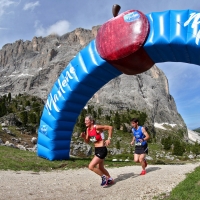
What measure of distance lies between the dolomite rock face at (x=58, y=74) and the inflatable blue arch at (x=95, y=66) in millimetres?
93946

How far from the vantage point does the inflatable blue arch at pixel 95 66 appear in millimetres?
7863

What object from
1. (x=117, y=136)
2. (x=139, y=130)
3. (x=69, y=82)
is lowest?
(x=117, y=136)

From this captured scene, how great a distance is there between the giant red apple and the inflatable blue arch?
0.18 feet

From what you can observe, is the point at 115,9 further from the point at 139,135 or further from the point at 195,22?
the point at 139,135

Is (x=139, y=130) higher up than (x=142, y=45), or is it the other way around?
(x=142, y=45)

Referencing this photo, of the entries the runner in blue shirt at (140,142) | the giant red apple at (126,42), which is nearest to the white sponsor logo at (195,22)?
the giant red apple at (126,42)

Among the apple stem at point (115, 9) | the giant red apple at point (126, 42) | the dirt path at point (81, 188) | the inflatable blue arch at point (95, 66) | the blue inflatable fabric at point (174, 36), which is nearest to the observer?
the dirt path at point (81, 188)

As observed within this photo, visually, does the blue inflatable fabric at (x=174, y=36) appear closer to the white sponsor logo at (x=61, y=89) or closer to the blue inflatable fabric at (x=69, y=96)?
the blue inflatable fabric at (x=69, y=96)

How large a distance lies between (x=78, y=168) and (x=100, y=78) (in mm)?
3943

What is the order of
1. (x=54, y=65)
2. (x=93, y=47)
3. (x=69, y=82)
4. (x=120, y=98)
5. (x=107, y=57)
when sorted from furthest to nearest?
(x=54, y=65) < (x=120, y=98) < (x=69, y=82) < (x=93, y=47) < (x=107, y=57)

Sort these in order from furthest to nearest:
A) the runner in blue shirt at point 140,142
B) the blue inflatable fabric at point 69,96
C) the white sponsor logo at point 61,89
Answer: the white sponsor logo at point 61,89, the blue inflatable fabric at point 69,96, the runner in blue shirt at point 140,142

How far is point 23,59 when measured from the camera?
174500 mm

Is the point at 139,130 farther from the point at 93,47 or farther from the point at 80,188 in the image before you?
the point at 93,47

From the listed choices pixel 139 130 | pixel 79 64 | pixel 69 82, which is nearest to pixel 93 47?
pixel 79 64
